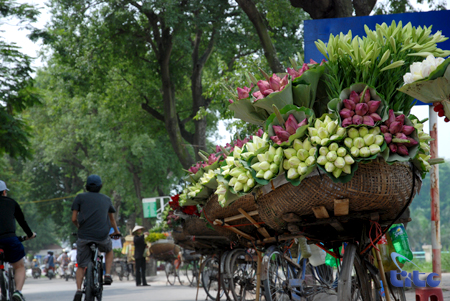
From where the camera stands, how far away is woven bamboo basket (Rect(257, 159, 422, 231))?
2.79 meters

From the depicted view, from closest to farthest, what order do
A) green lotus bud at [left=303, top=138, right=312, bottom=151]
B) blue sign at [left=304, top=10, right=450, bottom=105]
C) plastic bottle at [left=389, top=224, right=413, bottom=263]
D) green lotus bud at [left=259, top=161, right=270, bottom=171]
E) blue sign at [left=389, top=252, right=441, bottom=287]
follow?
green lotus bud at [left=303, top=138, right=312, bottom=151]
green lotus bud at [left=259, top=161, right=270, bottom=171]
blue sign at [left=389, top=252, right=441, bottom=287]
plastic bottle at [left=389, top=224, right=413, bottom=263]
blue sign at [left=304, top=10, right=450, bottom=105]

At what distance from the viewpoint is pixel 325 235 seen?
3.45m

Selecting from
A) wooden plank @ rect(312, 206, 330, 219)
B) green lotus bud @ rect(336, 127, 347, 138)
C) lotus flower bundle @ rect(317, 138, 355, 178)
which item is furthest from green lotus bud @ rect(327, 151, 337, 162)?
wooden plank @ rect(312, 206, 330, 219)

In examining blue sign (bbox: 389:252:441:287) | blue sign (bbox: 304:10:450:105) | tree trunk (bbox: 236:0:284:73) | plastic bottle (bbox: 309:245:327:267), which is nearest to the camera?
blue sign (bbox: 389:252:441:287)

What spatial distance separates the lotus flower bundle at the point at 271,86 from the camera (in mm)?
3092

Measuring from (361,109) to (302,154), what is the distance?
396 mm

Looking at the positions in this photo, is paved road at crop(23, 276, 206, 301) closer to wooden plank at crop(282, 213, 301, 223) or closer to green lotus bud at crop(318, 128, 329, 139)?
wooden plank at crop(282, 213, 301, 223)

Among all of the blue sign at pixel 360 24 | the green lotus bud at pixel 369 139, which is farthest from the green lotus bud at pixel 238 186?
the blue sign at pixel 360 24

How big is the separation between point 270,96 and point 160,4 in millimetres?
13217

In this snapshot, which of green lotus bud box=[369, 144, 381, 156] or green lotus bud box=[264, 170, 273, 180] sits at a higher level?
green lotus bud box=[369, 144, 381, 156]

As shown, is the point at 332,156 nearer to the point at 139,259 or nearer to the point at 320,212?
the point at 320,212

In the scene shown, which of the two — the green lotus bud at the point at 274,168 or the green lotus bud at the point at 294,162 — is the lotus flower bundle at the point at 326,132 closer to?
the green lotus bud at the point at 294,162

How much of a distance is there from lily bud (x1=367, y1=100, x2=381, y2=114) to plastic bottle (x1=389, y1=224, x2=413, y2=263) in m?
2.09

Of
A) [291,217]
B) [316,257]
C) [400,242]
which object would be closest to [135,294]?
[316,257]
